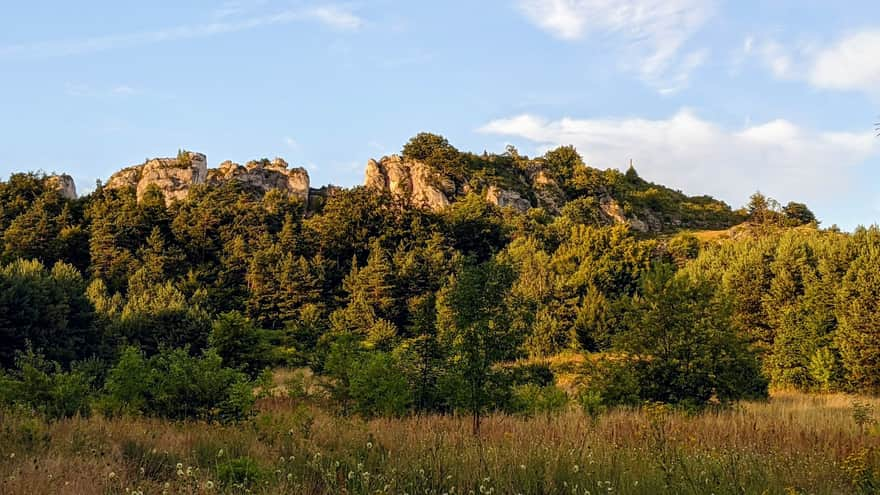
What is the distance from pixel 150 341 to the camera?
3591 cm

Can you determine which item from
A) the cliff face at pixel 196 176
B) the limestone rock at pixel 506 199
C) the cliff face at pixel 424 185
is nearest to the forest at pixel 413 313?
the cliff face at pixel 196 176

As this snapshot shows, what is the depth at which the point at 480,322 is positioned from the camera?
10859mm

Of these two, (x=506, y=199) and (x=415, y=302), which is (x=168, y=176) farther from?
(x=506, y=199)

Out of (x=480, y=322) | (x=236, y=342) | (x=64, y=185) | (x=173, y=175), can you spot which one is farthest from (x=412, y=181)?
(x=480, y=322)

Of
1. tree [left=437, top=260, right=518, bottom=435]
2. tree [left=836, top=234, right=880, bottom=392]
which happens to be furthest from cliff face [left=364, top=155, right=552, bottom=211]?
tree [left=437, top=260, right=518, bottom=435]

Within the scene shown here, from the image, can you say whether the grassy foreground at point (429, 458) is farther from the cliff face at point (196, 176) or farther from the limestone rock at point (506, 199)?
the limestone rock at point (506, 199)

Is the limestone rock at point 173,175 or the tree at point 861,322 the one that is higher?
the limestone rock at point 173,175

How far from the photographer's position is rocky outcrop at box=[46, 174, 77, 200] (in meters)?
54.0

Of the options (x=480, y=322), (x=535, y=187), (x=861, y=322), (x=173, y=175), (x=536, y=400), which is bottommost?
(x=536, y=400)

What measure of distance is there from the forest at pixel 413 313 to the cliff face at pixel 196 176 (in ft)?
6.68

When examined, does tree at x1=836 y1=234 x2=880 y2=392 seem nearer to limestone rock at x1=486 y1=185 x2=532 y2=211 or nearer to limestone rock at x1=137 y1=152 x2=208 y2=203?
limestone rock at x1=486 y1=185 x2=532 y2=211

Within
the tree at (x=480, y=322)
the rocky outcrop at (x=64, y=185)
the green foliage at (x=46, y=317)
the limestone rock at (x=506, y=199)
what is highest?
the limestone rock at (x=506, y=199)

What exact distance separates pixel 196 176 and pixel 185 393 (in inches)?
2057

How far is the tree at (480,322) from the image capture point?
35.6 feet
